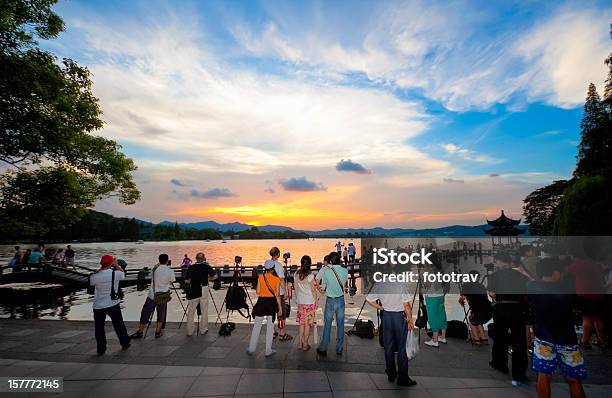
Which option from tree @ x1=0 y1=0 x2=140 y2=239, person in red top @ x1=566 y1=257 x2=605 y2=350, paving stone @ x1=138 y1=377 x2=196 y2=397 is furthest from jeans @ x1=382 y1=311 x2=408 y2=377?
tree @ x1=0 y1=0 x2=140 y2=239

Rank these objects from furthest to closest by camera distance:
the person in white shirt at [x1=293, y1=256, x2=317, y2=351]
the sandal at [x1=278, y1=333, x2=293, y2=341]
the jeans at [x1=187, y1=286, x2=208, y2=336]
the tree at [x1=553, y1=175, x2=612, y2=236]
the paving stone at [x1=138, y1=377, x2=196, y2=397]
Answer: the tree at [x1=553, y1=175, x2=612, y2=236] < the jeans at [x1=187, y1=286, x2=208, y2=336] < the sandal at [x1=278, y1=333, x2=293, y2=341] < the person in white shirt at [x1=293, y1=256, x2=317, y2=351] < the paving stone at [x1=138, y1=377, x2=196, y2=397]

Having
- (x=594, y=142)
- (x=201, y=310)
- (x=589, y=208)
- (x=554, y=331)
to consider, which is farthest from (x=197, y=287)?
(x=594, y=142)

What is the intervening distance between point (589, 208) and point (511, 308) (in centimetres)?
2999

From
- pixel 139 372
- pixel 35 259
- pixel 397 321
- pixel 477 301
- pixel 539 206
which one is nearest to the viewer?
pixel 397 321

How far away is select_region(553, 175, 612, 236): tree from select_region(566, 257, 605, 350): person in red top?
84.3 feet

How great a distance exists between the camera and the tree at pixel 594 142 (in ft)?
89.5

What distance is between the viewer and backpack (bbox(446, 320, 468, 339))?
25.4 feet

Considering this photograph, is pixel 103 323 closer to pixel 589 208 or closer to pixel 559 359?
pixel 559 359

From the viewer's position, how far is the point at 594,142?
29.4 meters

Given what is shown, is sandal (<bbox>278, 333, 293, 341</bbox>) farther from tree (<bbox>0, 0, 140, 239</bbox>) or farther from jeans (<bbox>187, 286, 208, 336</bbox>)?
tree (<bbox>0, 0, 140, 239</bbox>)

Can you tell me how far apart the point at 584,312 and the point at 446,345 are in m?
3.12

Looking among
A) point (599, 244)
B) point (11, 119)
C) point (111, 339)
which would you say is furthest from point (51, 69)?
point (599, 244)

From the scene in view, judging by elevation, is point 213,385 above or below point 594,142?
below

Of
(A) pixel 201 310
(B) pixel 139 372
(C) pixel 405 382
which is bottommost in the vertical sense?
(B) pixel 139 372
